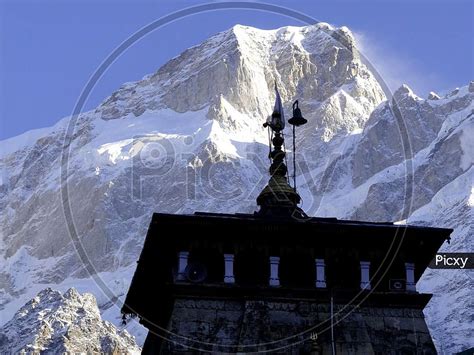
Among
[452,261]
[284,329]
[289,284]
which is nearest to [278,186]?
[289,284]

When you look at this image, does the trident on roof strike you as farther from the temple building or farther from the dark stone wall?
the dark stone wall

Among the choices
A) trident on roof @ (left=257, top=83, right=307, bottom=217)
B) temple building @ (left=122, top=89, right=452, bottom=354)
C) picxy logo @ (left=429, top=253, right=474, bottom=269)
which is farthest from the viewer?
trident on roof @ (left=257, top=83, right=307, bottom=217)

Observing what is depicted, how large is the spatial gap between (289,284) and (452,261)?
648 centimetres

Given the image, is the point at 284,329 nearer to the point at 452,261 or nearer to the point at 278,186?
the point at 278,186

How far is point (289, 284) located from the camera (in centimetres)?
→ 3831

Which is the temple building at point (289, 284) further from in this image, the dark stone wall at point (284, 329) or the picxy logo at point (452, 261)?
the picxy logo at point (452, 261)

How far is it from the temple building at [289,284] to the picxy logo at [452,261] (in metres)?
0.64

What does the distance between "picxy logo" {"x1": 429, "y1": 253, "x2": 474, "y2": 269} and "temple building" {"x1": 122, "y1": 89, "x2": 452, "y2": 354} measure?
642mm

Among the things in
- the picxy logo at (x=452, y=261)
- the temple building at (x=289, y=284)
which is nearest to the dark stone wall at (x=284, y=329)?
the temple building at (x=289, y=284)

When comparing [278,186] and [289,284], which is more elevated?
[278,186]

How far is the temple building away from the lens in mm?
37344

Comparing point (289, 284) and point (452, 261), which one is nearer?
point (289, 284)

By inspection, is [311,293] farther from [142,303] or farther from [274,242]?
[142,303]

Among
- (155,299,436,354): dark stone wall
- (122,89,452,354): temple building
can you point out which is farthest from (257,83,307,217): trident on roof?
(155,299,436,354): dark stone wall
